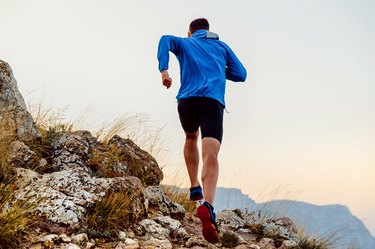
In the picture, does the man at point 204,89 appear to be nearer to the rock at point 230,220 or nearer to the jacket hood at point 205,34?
the jacket hood at point 205,34

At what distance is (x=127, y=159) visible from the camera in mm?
7508

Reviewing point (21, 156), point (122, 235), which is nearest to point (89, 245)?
point (122, 235)

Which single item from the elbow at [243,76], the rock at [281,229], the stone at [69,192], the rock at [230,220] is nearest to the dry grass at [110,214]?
the stone at [69,192]

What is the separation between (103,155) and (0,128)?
1514 millimetres

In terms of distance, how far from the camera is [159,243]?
17.0 ft

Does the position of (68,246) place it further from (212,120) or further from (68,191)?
(212,120)

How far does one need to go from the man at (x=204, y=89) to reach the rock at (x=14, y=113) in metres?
2.51

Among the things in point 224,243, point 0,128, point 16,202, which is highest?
point 0,128

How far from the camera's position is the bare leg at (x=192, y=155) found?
18.7 ft

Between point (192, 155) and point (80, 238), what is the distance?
170cm

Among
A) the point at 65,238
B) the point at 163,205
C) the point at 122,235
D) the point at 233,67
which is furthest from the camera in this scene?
the point at 163,205

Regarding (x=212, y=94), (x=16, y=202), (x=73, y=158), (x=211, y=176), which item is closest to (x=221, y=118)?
(x=212, y=94)

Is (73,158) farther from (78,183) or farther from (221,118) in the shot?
(221,118)

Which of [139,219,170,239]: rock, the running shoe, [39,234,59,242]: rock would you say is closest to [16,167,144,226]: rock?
[139,219,170,239]: rock
